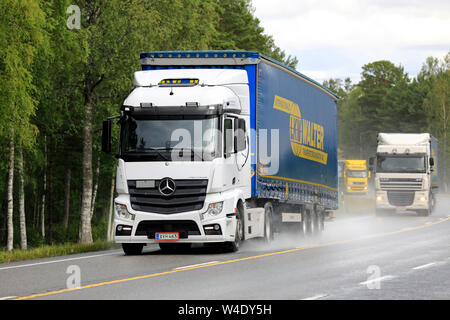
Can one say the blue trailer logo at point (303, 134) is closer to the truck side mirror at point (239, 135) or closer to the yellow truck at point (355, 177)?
the truck side mirror at point (239, 135)

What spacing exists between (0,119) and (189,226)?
25.2 feet

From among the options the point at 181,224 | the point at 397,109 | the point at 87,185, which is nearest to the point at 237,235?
the point at 181,224

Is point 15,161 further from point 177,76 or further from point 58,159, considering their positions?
point 177,76

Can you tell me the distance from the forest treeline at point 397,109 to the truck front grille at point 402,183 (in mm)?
66144

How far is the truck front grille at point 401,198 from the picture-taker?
4159cm

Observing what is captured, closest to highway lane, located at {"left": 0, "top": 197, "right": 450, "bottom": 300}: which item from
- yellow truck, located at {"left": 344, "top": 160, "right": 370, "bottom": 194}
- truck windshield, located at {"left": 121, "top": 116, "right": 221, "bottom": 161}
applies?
truck windshield, located at {"left": 121, "top": 116, "right": 221, "bottom": 161}

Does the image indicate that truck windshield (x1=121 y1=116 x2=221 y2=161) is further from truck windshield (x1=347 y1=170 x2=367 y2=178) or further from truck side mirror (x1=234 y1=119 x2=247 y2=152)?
truck windshield (x1=347 y1=170 x2=367 y2=178)

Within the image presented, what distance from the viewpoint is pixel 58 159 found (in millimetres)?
50594

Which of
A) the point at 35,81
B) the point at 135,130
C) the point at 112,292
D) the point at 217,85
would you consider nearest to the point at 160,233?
the point at 135,130

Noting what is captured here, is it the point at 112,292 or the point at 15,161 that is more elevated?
the point at 15,161

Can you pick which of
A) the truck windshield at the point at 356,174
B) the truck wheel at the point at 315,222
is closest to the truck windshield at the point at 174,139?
the truck wheel at the point at 315,222

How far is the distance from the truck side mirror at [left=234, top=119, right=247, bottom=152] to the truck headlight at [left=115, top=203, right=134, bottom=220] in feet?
8.19

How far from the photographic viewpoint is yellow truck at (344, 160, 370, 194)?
8312cm

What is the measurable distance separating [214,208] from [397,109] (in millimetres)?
111327
